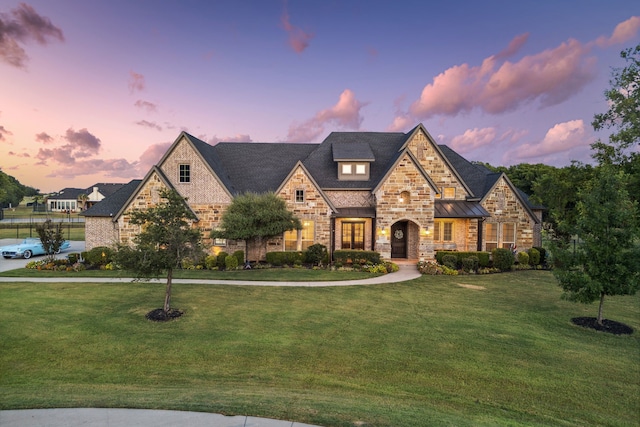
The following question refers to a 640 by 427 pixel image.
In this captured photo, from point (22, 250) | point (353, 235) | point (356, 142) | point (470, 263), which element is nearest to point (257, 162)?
point (356, 142)

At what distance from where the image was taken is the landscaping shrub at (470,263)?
71.6ft

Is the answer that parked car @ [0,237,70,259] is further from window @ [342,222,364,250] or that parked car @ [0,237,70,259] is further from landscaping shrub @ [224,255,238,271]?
window @ [342,222,364,250]

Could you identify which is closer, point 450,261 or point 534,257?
point 450,261

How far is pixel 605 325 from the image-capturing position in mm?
11953

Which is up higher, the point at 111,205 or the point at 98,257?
the point at 111,205

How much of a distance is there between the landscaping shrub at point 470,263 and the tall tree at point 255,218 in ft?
39.4

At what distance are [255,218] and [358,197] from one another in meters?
9.19

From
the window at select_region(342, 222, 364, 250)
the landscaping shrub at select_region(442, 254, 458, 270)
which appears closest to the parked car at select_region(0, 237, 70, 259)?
the window at select_region(342, 222, 364, 250)

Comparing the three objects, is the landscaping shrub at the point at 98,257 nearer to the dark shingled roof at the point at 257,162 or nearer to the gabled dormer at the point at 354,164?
the dark shingled roof at the point at 257,162

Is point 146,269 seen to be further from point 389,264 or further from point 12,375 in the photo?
point 389,264

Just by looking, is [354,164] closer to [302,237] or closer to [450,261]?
[302,237]

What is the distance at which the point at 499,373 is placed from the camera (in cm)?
830

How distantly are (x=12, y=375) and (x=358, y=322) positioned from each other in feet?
32.2

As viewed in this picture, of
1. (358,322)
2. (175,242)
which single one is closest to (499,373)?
(358,322)
